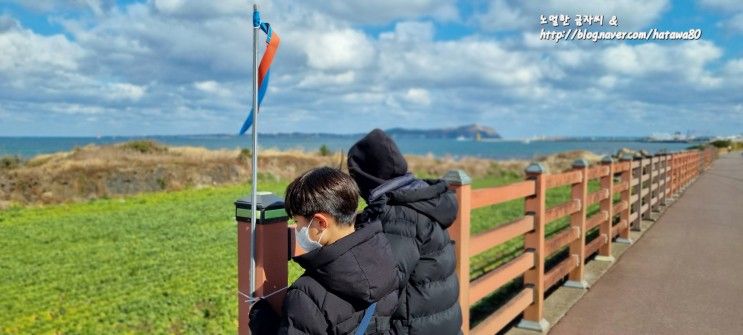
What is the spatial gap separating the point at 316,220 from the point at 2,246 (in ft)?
34.2

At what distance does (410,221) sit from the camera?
2570 millimetres

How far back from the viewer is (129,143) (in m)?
41.8

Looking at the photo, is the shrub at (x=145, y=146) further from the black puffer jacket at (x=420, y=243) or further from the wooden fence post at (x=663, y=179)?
the black puffer jacket at (x=420, y=243)

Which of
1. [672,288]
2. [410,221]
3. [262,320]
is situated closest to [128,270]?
[672,288]

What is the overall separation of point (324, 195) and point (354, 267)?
0.85 feet

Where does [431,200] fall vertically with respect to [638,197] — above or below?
above

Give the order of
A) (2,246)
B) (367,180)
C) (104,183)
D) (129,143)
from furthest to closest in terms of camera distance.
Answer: (129,143) → (104,183) → (2,246) → (367,180)

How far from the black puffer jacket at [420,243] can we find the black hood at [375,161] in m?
0.04

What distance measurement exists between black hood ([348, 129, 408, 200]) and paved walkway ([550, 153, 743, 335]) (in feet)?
9.78

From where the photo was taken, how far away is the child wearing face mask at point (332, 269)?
6.51 feet

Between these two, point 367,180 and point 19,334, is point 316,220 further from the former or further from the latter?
point 19,334

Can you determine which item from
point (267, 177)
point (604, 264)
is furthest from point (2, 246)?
point (267, 177)

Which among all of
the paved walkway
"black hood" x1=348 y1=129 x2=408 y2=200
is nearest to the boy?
"black hood" x1=348 y1=129 x2=408 y2=200

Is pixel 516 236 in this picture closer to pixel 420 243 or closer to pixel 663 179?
pixel 420 243
